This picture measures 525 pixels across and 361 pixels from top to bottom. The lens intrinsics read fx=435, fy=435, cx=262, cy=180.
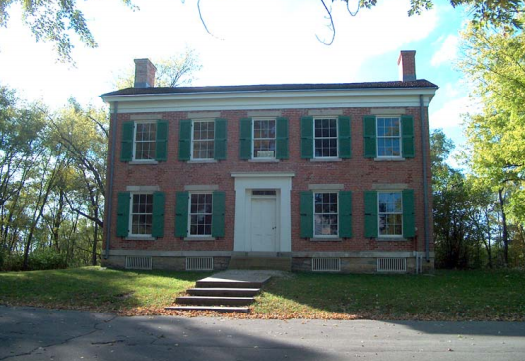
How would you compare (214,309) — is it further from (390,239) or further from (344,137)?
(344,137)

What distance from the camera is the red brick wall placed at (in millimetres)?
16312

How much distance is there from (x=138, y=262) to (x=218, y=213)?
3.74 m

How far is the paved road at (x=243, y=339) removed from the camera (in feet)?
20.9

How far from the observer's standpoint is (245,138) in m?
17.1

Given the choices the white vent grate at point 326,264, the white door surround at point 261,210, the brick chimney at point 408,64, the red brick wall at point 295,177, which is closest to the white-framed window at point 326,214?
the red brick wall at point 295,177

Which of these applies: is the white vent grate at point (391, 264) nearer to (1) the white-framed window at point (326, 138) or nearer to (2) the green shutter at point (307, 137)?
(1) the white-framed window at point (326, 138)

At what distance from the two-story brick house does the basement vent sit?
39 mm

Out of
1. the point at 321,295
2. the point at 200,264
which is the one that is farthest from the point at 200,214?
the point at 321,295

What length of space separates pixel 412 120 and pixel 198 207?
890 centimetres

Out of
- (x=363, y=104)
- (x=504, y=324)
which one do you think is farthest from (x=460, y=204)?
(x=504, y=324)

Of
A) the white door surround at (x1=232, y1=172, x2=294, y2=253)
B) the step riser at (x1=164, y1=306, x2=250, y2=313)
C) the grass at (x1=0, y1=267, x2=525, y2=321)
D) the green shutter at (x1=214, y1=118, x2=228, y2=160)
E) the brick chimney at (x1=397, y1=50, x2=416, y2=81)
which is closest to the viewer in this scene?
the grass at (x1=0, y1=267, x2=525, y2=321)

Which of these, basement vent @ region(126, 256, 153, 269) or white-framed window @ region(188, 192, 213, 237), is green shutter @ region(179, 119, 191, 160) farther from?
basement vent @ region(126, 256, 153, 269)

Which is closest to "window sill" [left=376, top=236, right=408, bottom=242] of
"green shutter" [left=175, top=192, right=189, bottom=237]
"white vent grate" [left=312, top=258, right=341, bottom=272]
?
"white vent grate" [left=312, top=258, right=341, bottom=272]

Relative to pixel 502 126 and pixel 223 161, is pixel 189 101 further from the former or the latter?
pixel 502 126
